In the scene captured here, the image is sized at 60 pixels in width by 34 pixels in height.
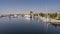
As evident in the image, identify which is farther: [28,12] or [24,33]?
[28,12]

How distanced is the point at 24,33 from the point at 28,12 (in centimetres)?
5574

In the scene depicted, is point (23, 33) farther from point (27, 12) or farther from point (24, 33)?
point (27, 12)

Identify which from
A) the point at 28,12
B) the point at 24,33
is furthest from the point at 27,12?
the point at 24,33

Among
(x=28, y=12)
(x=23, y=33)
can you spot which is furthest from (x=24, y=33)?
(x=28, y=12)

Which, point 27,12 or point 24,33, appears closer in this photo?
point 24,33

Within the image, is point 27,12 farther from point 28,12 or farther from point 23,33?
point 23,33

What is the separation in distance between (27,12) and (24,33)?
2212 inches

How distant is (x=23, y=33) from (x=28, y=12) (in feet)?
183

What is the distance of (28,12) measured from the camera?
67250 mm

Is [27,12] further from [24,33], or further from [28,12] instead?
[24,33]

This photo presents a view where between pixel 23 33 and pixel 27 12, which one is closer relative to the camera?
pixel 23 33

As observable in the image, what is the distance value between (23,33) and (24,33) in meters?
0.10

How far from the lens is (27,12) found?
222ft

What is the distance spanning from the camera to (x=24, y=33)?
38.3 ft
